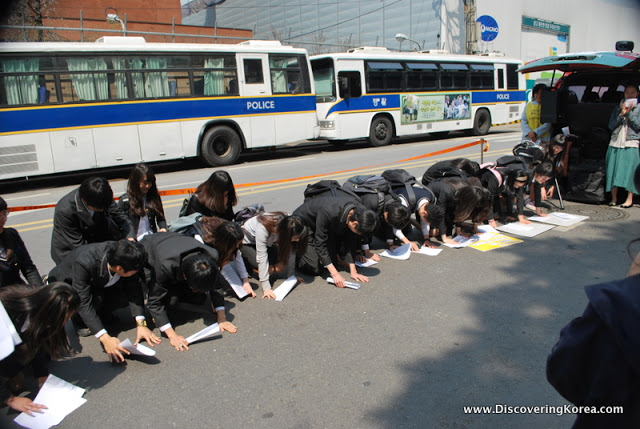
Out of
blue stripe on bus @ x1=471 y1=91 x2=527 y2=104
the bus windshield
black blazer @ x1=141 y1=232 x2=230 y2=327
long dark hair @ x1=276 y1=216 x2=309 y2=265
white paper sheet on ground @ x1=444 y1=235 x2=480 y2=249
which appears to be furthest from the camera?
blue stripe on bus @ x1=471 y1=91 x2=527 y2=104

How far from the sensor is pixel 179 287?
3727 millimetres

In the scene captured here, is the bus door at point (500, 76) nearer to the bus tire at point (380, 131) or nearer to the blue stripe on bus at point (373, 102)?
the blue stripe on bus at point (373, 102)

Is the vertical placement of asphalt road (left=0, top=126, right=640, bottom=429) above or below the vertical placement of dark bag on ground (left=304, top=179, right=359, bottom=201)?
below

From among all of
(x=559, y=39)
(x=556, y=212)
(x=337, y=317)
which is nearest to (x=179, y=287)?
(x=337, y=317)

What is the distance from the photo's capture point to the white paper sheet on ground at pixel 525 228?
5.83m

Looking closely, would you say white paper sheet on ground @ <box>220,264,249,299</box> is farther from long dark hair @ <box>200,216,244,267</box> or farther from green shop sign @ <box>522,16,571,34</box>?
green shop sign @ <box>522,16,571,34</box>

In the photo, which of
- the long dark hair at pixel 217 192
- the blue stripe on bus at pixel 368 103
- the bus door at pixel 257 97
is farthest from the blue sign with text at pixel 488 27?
the long dark hair at pixel 217 192

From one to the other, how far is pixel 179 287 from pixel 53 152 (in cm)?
797

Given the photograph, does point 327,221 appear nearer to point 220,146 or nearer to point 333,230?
point 333,230

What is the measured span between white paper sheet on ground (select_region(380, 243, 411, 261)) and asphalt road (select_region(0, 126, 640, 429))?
113 mm

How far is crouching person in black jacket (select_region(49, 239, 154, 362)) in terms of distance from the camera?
3.23m

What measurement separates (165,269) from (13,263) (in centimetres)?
123

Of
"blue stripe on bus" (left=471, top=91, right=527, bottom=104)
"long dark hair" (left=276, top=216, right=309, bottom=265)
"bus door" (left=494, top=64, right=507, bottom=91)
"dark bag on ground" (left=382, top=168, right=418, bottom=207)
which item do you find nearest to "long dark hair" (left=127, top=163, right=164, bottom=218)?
"long dark hair" (left=276, top=216, right=309, bottom=265)

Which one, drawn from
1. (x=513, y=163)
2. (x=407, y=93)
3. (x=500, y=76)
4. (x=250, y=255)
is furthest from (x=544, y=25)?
(x=250, y=255)
